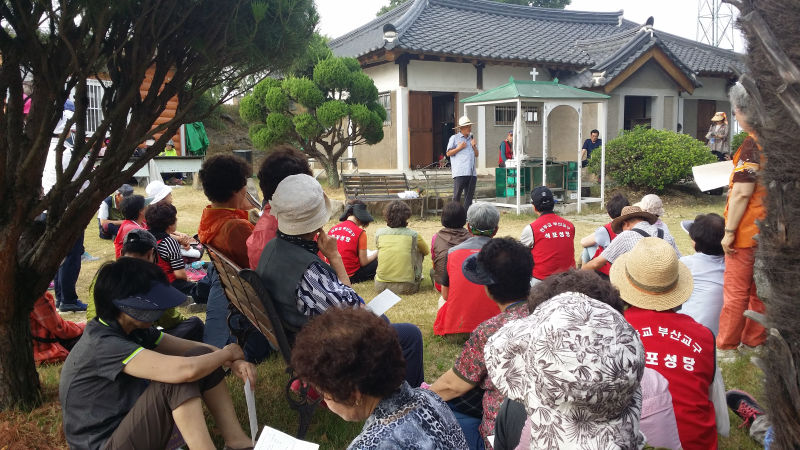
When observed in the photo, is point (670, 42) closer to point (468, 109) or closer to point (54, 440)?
point (468, 109)

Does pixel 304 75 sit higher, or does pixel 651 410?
pixel 304 75

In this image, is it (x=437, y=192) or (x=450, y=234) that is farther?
(x=437, y=192)

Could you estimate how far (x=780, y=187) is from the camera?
1.42 m

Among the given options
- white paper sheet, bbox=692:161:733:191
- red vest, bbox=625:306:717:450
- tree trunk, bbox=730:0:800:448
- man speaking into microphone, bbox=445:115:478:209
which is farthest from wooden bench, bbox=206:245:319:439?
man speaking into microphone, bbox=445:115:478:209

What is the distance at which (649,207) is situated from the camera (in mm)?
4770

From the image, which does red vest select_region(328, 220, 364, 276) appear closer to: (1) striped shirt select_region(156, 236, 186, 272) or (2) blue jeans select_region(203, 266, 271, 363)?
(1) striped shirt select_region(156, 236, 186, 272)

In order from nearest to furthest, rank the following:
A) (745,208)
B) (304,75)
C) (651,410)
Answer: (651,410), (745,208), (304,75)

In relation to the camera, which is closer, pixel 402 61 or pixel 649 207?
pixel 649 207

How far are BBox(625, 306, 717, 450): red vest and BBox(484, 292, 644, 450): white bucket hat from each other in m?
0.84

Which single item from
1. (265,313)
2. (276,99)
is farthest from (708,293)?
(276,99)

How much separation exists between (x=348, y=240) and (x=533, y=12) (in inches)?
652

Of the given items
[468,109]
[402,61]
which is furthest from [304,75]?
[468,109]

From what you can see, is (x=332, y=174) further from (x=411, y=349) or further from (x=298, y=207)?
(x=298, y=207)

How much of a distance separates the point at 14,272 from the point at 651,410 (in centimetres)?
299
